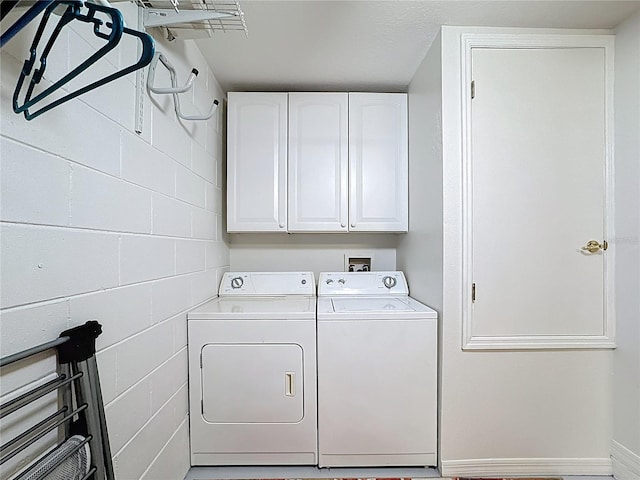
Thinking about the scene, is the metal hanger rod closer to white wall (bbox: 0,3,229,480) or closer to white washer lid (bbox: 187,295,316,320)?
white wall (bbox: 0,3,229,480)

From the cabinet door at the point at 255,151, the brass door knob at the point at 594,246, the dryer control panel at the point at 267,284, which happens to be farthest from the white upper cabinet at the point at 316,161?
the brass door knob at the point at 594,246

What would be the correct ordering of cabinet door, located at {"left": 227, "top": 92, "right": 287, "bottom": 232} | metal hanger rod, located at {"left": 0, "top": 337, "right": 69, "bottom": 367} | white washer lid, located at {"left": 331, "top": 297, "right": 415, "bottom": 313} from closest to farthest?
metal hanger rod, located at {"left": 0, "top": 337, "right": 69, "bottom": 367} → white washer lid, located at {"left": 331, "top": 297, "right": 415, "bottom": 313} → cabinet door, located at {"left": 227, "top": 92, "right": 287, "bottom": 232}

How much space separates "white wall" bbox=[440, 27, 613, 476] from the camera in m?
1.82

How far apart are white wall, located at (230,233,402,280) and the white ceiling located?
1121 millimetres

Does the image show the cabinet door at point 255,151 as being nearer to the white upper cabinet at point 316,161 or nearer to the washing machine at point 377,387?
the white upper cabinet at point 316,161

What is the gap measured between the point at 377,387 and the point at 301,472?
0.60m

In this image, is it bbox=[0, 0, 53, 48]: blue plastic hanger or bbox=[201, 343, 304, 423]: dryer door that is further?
bbox=[201, 343, 304, 423]: dryer door

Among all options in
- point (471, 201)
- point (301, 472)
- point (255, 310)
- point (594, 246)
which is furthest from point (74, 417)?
point (594, 246)

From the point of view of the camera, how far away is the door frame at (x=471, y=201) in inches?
71.2

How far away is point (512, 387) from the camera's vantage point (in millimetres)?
1822

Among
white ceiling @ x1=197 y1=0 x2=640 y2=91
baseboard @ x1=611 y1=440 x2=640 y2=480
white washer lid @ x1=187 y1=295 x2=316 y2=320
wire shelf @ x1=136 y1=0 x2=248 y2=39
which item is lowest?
baseboard @ x1=611 y1=440 x2=640 y2=480

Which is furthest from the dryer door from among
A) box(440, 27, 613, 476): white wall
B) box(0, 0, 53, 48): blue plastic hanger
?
box(0, 0, 53, 48): blue plastic hanger

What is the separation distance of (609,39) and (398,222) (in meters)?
1.43

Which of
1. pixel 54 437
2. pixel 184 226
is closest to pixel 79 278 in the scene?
pixel 54 437
